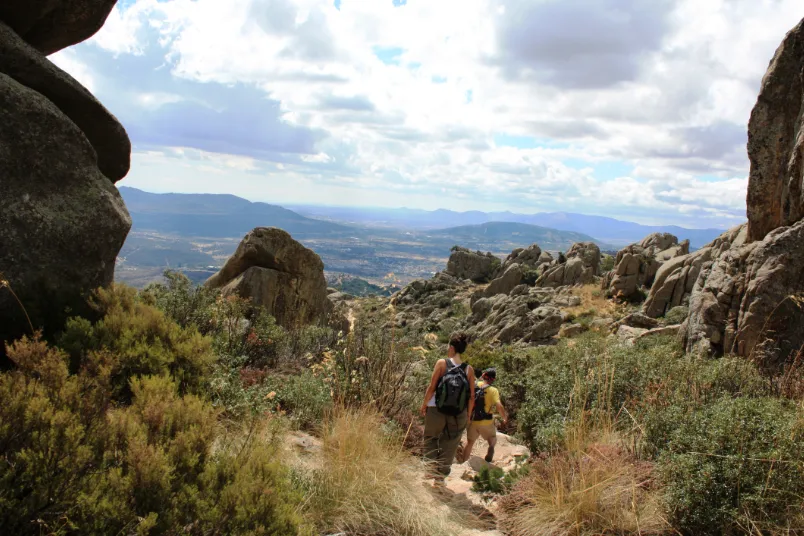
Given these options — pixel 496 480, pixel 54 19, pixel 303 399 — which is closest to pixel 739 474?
pixel 496 480

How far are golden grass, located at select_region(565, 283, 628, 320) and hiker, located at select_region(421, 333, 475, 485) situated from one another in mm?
20805

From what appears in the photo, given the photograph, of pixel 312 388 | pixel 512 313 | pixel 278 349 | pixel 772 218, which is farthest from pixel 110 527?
pixel 512 313

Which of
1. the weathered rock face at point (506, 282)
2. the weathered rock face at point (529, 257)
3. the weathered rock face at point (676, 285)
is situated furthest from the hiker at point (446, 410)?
the weathered rock face at point (529, 257)

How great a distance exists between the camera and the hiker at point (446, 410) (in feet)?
19.9

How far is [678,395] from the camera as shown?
18.7 ft

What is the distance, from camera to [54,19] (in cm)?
553

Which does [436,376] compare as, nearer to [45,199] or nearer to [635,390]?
[635,390]

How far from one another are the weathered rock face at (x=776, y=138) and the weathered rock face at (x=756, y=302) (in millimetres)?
567

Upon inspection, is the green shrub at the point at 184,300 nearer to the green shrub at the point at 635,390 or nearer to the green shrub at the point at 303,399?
the green shrub at the point at 303,399

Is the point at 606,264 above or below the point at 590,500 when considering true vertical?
above

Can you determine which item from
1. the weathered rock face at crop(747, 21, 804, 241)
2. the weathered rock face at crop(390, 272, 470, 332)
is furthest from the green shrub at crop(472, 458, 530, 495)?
the weathered rock face at crop(390, 272, 470, 332)

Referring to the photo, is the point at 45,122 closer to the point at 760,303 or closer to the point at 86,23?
the point at 86,23

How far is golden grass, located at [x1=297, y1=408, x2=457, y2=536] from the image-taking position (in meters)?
4.05

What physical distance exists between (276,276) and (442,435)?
36.3 ft
